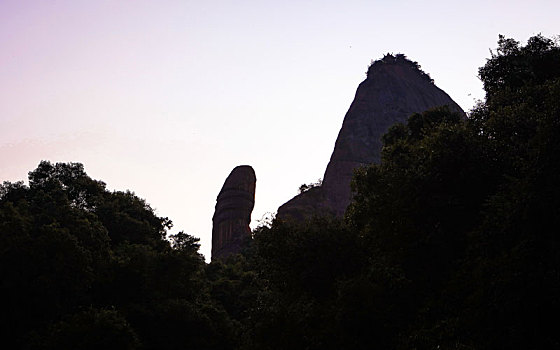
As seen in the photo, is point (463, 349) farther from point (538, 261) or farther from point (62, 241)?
point (62, 241)

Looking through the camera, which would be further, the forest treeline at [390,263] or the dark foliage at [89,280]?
the dark foliage at [89,280]

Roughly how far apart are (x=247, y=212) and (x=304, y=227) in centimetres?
6133

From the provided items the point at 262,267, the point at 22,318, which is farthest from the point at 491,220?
the point at 22,318

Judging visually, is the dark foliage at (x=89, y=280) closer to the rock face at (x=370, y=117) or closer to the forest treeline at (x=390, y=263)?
the forest treeline at (x=390, y=263)

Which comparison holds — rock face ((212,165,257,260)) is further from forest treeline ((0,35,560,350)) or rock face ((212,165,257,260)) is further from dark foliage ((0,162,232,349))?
forest treeline ((0,35,560,350))

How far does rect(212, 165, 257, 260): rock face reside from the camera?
82062 mm

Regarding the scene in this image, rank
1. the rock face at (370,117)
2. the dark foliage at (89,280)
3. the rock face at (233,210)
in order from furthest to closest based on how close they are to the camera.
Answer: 1. the rock face at (370,117)
2. the rock face at (233,210)
3. the dark foliage at (89,280)

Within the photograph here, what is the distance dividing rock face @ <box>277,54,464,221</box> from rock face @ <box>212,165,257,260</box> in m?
5.27

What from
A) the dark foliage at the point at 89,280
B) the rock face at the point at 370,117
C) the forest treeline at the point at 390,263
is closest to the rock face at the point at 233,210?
the rock face at the point at 370,117

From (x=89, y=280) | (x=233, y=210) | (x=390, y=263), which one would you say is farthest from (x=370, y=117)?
(x=390, y=263)

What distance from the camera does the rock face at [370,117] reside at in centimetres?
8825

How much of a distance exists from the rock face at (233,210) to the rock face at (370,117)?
5.27m

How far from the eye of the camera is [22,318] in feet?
80.9

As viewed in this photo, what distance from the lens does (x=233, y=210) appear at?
273ft
